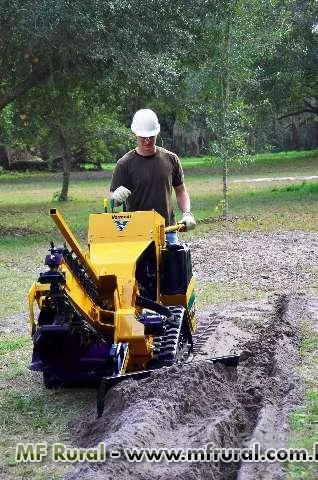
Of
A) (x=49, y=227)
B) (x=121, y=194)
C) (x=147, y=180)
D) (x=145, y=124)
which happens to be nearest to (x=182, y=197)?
(x=147, y=180)

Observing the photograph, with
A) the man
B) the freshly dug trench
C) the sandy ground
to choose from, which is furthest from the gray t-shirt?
the freshly dug trench

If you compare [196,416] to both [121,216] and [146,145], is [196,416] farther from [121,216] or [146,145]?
[146,145]

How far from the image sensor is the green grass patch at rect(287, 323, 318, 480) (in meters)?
4.67

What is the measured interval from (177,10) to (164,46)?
0.77 metres

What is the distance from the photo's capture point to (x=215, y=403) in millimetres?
5781

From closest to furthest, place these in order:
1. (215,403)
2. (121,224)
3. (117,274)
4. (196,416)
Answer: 1. (196,416)
2. (215,403)
3. (117,274)
4. (121,224)

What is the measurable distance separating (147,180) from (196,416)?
256 cm

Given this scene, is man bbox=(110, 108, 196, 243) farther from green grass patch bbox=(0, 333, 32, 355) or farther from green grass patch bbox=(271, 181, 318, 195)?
green grass patch bbox=(271, 181, 318, 195)

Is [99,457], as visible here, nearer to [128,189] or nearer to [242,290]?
[128,189]

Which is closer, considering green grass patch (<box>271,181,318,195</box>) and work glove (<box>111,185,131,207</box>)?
work glove (<box>111,185,131,207</box>)

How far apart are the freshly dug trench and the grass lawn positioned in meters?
0.43

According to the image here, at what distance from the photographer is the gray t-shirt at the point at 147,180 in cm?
748

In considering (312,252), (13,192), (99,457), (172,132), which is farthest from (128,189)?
(172,132)

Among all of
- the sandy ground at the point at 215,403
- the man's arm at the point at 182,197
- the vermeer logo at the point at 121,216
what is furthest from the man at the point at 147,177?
the sandy ground at the point at 215,403
